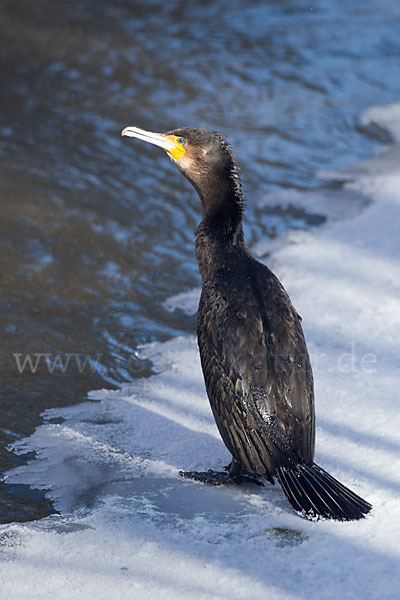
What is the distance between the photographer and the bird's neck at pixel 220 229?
3838 mm

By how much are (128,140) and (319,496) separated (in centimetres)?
465

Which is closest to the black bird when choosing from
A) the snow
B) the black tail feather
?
the black tail feather

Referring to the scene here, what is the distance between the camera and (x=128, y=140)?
7.20 metres

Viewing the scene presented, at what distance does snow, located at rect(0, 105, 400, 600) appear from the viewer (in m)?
2.93

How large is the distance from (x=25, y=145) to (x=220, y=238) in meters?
3.50

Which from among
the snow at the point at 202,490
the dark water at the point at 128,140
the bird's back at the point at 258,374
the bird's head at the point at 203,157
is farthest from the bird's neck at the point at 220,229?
the dark water at the point at 128,140

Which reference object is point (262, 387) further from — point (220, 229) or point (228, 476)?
point (220, 229)

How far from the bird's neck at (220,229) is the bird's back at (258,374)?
12.2 inches

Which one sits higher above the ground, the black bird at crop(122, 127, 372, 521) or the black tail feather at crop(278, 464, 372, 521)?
the black bird at crop(122, 127, 372, 521)

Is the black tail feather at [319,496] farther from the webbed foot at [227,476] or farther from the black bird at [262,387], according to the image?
the webbed foot at [227,476]

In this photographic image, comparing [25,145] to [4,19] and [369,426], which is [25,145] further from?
[369,426]

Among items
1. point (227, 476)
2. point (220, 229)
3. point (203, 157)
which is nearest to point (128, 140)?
point (203, 157)

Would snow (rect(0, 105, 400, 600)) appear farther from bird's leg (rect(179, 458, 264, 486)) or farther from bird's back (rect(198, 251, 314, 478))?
bird's back (rect(198, 251, 314, 478))

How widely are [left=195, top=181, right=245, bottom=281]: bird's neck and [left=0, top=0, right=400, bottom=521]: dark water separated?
0.94m
